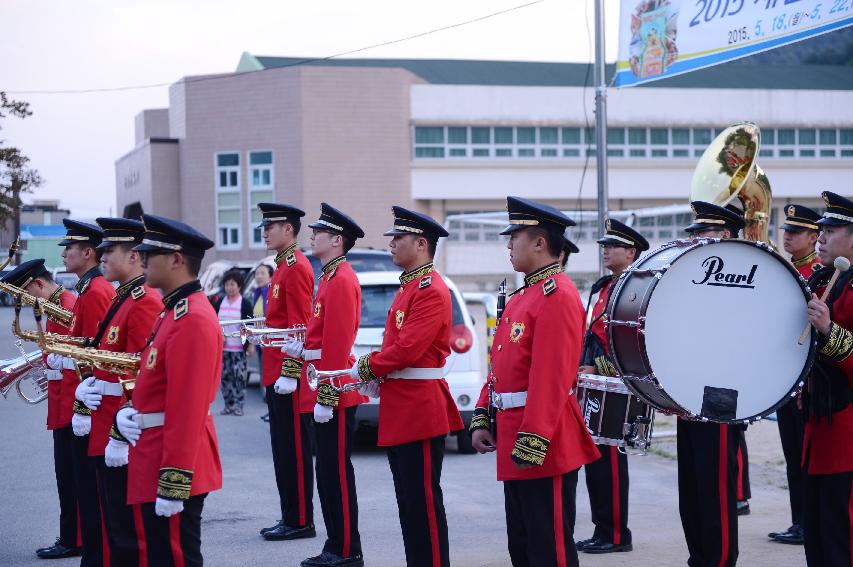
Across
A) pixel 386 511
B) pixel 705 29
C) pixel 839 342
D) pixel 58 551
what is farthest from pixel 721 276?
pixel 705 29

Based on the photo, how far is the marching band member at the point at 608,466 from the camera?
7.49m

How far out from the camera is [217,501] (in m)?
9.29

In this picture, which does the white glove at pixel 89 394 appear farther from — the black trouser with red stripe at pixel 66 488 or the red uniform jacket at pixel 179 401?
the black trouser with red stripe at pixel 66 488

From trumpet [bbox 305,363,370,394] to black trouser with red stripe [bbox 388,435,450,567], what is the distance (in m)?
0.47

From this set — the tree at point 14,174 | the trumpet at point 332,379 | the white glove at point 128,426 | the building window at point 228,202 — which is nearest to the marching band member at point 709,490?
the trumpet at point 332,379

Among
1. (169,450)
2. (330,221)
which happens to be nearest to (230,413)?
(330,221)

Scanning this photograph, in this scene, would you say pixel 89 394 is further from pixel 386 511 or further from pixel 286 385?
pixel 386 511

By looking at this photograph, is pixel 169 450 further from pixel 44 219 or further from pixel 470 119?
pixel 44 219

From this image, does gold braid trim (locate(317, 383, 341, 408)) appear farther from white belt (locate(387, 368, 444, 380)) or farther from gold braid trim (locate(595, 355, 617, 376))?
gold braid trim (locate(595, 355, 617, 376))

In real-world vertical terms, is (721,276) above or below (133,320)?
above

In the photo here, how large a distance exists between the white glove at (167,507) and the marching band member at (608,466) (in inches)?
133

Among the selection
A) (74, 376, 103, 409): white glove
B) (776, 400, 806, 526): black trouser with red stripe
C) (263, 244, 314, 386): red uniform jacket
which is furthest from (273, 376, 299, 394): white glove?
(776, 400, 806, 526): black trouser with red stripe

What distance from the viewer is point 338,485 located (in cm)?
725

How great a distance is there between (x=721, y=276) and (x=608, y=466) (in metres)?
2.66
